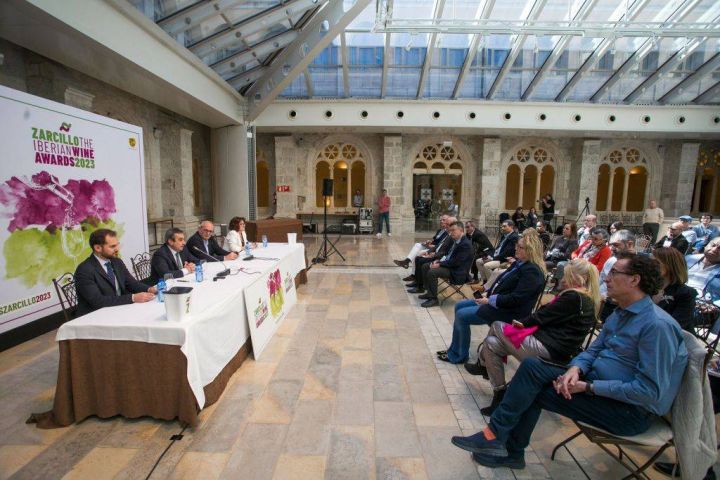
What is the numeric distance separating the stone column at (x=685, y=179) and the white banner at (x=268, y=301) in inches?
530

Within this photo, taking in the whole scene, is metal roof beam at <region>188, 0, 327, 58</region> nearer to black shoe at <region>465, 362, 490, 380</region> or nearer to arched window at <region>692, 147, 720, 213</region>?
black shoe at <region>465, 362, 490, 380</region>

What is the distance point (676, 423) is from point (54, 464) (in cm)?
321

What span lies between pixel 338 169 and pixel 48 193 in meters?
9.99

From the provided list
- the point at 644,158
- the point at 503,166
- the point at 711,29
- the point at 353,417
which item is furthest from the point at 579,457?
the point at 644,158

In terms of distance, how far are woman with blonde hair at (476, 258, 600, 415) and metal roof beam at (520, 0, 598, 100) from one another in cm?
658

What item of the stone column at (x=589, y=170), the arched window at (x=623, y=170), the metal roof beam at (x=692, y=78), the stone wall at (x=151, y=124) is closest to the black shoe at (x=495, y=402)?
the stone wall at (x=151, y=124)

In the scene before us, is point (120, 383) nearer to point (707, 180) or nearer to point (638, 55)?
point (638, 55)

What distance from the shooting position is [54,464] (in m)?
2.15

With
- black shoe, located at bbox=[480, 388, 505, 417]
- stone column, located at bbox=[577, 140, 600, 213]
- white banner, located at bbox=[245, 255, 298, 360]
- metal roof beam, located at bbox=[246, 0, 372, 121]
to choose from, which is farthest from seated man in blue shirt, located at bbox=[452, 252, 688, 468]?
stone column, located at bbox=[577, 140, 600, 213]

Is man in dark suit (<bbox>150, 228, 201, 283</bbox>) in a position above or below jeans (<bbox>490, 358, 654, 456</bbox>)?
above

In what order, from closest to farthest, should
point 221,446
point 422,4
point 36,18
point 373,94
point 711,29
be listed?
point 221,446 → point 36,18 → point 711,29 → point 422,4 → point 373,94

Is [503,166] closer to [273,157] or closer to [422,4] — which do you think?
[422,4]

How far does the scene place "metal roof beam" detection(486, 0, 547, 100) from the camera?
24.1ft

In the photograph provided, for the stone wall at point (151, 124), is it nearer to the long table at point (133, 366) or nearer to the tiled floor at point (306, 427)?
the tiled floor at point (306, 427)
